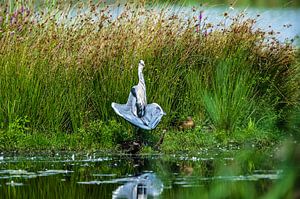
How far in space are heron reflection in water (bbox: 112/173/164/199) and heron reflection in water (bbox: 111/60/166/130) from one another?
1.49 metres

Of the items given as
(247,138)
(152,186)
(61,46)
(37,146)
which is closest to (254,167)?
(152,186)

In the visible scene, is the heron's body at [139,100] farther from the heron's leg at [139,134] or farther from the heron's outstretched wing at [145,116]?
the heron's leg at [139,134]

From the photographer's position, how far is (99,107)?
11547mm

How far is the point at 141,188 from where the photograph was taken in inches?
304

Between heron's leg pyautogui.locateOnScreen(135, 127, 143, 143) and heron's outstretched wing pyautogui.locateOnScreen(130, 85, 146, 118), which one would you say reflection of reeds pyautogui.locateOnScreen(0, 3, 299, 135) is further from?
heron's outstretched wing pyautogui.locateOnScreen(130, 85, 146, 118)

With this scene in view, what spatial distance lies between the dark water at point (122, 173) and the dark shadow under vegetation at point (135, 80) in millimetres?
735

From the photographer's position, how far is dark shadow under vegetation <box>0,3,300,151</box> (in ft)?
36.3

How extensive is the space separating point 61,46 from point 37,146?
177 centimetres

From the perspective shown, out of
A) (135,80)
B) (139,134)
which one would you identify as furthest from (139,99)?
(135,80)

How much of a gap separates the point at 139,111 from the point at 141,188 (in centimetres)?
245

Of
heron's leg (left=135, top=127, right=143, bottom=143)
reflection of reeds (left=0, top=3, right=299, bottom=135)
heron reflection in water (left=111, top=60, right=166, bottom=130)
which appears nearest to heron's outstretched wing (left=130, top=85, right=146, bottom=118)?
heron reflection in water (left=111, top=60, right=166, bottom=130)

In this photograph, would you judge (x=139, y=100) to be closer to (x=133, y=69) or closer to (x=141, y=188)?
(x=133, y=69)

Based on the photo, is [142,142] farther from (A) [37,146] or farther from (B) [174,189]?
(B) [174,189]

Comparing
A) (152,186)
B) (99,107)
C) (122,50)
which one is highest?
(122,50)
